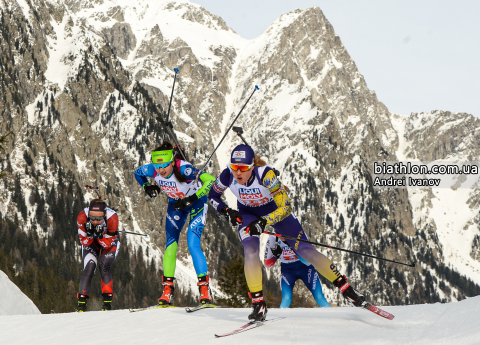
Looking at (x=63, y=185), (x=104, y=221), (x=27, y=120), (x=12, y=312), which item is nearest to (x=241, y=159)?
(x=104, y=221)

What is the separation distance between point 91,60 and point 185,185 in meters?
197

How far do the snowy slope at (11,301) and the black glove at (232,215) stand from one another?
26.4 feet

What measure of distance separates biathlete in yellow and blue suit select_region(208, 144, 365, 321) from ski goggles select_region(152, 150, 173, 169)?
1214 millimetres

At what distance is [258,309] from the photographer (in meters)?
7.21

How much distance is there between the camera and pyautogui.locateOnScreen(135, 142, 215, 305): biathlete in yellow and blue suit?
9297mm

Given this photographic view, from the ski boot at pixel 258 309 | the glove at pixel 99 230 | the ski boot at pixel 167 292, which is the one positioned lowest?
the ski boot at pixel 258 309

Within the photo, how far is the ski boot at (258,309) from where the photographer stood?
23.4 ft

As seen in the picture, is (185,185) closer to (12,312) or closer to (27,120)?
(12,312)

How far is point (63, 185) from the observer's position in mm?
140875

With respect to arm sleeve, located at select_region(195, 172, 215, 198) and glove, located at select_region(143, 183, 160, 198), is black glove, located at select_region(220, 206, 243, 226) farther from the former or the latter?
glove, located at select_region(143, 183, 160, 198)

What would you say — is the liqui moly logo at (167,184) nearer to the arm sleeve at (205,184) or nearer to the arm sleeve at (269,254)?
the arm sleeve at (205,184)

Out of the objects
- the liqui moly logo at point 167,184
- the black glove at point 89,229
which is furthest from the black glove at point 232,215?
the black glove at point 89,229

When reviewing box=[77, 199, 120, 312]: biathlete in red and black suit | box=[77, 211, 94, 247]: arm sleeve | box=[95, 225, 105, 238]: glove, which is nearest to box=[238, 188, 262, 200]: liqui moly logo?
box=[77, 199, 120, 312]: biathlete in red and black suit

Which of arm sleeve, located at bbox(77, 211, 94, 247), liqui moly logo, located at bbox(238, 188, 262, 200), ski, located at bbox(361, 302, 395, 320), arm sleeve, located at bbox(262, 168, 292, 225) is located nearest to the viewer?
ski, located at bbox(361, 302, 395, 320)
